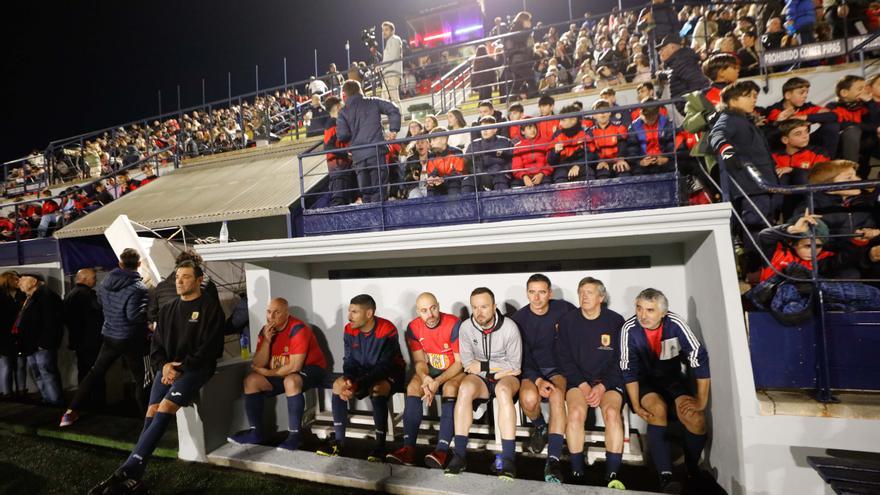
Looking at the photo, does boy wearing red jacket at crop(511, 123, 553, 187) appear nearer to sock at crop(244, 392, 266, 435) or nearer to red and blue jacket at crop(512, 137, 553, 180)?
red and blue jacket at crop(512, 137, 553, 180)

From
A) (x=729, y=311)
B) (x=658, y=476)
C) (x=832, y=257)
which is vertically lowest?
(x=658, y=476)

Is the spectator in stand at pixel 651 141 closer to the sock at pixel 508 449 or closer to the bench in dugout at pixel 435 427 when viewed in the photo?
the bench in dugout at pixel 435 427

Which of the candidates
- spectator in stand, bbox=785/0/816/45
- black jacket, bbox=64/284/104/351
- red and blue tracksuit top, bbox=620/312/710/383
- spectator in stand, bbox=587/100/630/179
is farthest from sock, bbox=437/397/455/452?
spectator in stand, bbox=785/0/816/45

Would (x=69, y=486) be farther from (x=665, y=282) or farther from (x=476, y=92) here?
(x=476, y=92)

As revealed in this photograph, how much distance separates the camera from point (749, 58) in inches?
251

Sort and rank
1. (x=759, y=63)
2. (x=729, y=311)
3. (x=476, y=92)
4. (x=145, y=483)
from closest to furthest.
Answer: (x=729, y=311)
(x=145, y=483)
(x=759, y=63)
(x=476, y=92)

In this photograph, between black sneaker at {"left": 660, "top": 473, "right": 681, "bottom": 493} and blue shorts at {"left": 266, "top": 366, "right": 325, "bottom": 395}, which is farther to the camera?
blue shorts at {"left": 266, "top": 366, "right": 325, "bottom": 395}

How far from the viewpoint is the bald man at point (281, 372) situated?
15.0ft

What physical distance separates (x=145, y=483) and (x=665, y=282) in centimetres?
556

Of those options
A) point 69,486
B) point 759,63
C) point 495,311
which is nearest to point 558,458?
point 495,311

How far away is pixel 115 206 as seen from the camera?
916 cm

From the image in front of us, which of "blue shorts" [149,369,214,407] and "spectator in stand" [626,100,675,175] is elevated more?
"spectator in stand" [626,100,675,175]

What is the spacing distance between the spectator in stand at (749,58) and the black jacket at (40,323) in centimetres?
1122

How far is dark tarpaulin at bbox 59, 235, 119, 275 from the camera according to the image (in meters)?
8.82
